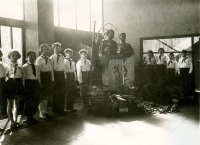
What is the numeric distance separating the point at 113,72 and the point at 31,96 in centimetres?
245

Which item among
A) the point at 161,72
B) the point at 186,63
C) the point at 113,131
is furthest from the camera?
the point at 186,63

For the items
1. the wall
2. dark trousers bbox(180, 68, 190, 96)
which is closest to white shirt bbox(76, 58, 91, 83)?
dark trousers bbox(180, 68, 190, 96)

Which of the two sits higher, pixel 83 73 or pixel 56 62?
pixel 56 62

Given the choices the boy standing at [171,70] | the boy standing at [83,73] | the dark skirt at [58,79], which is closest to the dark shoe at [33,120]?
the dark skirt at [58,79]

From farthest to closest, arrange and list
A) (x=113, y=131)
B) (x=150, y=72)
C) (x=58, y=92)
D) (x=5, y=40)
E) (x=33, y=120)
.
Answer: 1. (x=150, y=72)
2. (x=5, y=40)
3. (x=58, y=92)
4. (x=33, y=120)
5. (x=113, y=131)

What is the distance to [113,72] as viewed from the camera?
22.0 ft

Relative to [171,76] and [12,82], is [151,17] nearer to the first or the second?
[171,76]

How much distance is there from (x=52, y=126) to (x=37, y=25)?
9.64 ft

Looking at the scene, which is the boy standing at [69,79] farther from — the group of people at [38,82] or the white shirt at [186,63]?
the white shirt at [186,63]

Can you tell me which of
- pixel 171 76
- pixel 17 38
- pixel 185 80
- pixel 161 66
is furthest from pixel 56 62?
pixel 185 80

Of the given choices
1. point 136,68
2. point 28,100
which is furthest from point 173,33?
point 28,100

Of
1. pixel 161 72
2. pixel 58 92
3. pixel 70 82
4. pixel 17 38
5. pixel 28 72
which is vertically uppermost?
pixel 17 38

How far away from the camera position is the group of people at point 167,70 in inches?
315

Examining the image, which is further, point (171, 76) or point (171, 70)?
point (171, 70)
